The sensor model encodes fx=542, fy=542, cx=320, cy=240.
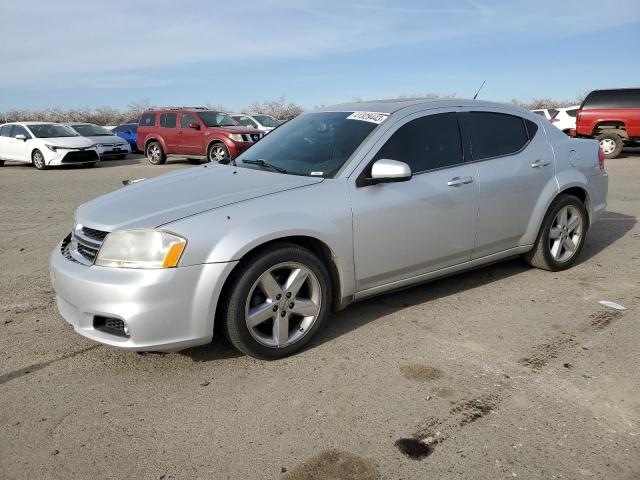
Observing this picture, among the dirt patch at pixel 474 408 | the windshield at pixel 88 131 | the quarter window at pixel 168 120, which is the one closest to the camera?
the dirt patch at pixel 474 408

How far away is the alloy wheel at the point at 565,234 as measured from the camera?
5012mm

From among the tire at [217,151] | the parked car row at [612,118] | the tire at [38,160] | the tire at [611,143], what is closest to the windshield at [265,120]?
the tire at [217,151]

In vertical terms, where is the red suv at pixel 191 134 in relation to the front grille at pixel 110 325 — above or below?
above

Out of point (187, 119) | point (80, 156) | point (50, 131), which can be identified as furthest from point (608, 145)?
point (50, 131)

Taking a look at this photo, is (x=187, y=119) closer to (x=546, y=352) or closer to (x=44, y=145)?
(x=44, y=145)

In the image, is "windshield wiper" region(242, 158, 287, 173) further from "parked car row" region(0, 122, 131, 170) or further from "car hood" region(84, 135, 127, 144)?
"car hood" region(84, 135, 127, 144)

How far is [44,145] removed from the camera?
54.7 ft

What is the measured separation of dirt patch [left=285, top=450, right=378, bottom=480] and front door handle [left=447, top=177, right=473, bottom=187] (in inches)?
89.6

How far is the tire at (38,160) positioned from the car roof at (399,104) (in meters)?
14.9

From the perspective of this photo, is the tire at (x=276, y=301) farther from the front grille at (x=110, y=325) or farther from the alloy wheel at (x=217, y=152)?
the alloy wheel at (x=217, y=152)

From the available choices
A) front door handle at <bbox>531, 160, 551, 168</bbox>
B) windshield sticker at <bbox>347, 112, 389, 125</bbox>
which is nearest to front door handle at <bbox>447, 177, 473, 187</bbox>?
windshield sticker at <bbox>347, 112, 389, 125</bbox>

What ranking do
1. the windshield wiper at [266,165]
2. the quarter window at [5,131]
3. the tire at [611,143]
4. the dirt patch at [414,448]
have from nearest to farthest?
the dirt patch at [414,448] → the windshield wiper at [266,165] → the tire at [611,143] → the quarter window at [5,131]

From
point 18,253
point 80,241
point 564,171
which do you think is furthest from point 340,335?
point 18,253

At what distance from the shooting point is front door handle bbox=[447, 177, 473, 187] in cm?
408
